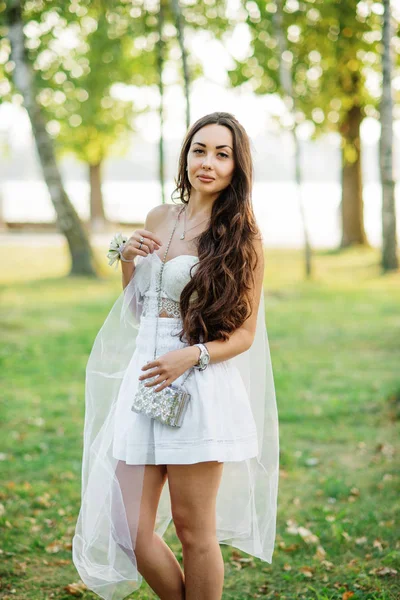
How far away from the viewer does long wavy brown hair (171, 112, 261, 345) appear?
3107 millimetres

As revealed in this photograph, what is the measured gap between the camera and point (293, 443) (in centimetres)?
682

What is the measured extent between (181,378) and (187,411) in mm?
139

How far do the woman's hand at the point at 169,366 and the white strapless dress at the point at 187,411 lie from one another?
0.10 metres

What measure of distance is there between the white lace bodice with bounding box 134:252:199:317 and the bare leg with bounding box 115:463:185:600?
641 millimetres

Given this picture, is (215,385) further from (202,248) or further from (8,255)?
(8,255)

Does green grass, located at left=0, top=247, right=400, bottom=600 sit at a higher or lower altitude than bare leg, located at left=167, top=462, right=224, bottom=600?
lower

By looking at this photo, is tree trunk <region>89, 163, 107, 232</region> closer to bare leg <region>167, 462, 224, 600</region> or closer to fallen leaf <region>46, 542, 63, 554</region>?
fallen leaf <region>46, 542, 63, 554</region>

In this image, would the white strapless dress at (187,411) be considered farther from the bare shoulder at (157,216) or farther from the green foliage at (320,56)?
the green foliage at (320,56)

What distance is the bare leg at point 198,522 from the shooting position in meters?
3.05

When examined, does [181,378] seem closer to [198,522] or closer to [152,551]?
[198,522]

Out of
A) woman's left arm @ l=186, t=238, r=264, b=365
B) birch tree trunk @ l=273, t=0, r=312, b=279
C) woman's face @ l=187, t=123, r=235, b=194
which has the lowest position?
woman's left arm @ l=186, t=238, r=264, b=365

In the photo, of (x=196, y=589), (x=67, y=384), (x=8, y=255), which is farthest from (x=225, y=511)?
(x=8, y=255)

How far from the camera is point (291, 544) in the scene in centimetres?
483

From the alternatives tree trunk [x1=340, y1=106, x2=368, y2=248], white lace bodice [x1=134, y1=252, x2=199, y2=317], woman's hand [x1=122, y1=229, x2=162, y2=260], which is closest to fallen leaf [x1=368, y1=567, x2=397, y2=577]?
white lace bodice [x1=134, y1=252, x2=199, y2=317]
